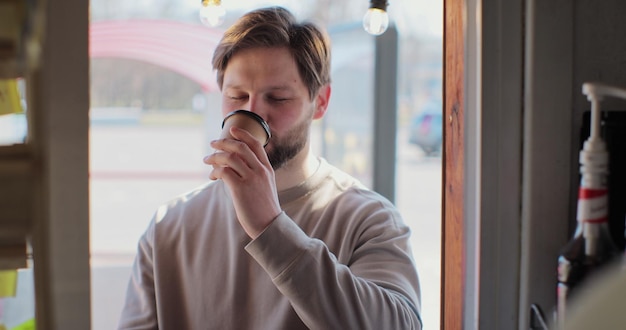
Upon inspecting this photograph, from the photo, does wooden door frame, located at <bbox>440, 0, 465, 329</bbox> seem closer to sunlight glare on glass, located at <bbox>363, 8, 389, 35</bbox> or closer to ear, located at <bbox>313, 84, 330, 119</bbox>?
sunlight glare on glass, located at <bbox>363, 8, 389, 35</bbox>

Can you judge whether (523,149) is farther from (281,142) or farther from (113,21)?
(113,21)

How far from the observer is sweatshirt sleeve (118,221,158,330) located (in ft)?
4.84

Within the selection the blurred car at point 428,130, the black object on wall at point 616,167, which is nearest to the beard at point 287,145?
the black object on wall at point 616,167

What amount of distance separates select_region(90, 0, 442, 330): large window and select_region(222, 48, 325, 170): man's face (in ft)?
0.89

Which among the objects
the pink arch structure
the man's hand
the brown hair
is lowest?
the man's hand

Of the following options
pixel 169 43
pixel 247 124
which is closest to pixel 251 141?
pixel 247 124

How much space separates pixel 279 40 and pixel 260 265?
537 millimetres

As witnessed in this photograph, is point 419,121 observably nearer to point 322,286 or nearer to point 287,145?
point 287,145

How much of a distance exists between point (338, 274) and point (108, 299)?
2540 millimetres

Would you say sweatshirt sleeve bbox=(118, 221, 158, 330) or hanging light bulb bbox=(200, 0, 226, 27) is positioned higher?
hanging light bulb bbox=(200, 0, 226, 27)

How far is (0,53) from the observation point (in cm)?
46

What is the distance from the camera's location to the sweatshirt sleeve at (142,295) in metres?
1.48

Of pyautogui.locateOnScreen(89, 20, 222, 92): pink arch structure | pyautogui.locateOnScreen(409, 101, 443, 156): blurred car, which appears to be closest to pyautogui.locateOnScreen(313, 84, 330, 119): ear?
pyautogui.locateOnScreen(89, 20, 222, 92): pink arch structure

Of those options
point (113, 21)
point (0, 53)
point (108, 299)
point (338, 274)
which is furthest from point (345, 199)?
point (113, 21)
